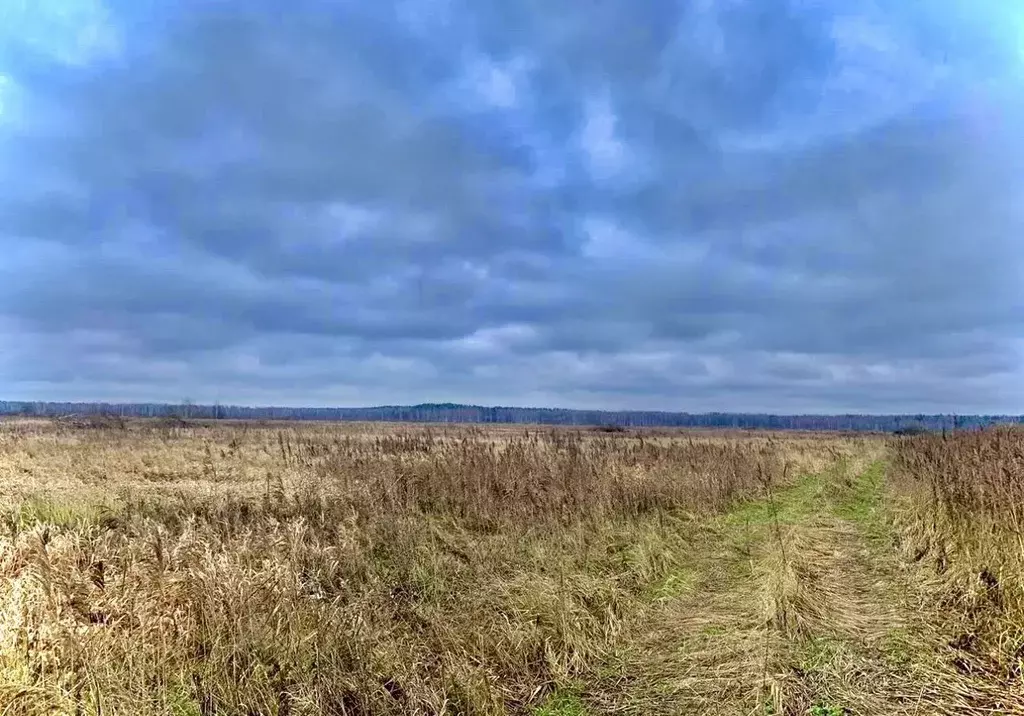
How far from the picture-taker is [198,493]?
11.8 meters

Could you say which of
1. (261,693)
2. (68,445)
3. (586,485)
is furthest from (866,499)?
(68,445)

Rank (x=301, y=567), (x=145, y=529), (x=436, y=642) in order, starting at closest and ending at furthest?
1. (x=436, y=642)
2. (x=301, y=567)
3. (x=145, y=529)

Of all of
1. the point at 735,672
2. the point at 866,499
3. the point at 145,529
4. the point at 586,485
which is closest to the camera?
the point at 735,672

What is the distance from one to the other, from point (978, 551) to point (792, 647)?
271cm

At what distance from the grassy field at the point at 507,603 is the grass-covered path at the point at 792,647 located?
0.02 m

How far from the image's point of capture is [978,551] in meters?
6.38

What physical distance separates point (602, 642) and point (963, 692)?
2.61 metres

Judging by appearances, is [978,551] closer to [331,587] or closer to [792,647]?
[792,647]

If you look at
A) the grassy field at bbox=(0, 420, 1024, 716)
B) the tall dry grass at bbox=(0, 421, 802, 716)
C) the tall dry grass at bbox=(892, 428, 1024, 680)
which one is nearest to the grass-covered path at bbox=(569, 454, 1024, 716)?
the grassy field at bbox=(0, 420, 1024, 716)

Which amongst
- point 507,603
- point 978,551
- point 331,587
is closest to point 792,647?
point 507,603

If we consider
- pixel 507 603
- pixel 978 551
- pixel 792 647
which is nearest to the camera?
pixel 792 647

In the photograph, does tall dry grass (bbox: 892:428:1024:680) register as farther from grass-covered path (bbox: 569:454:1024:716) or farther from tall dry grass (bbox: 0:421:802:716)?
tall dry grass (bbox: 0:421:802:716)

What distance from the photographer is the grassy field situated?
449 centimetres

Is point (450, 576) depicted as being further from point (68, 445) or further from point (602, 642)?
point (68, 445)
